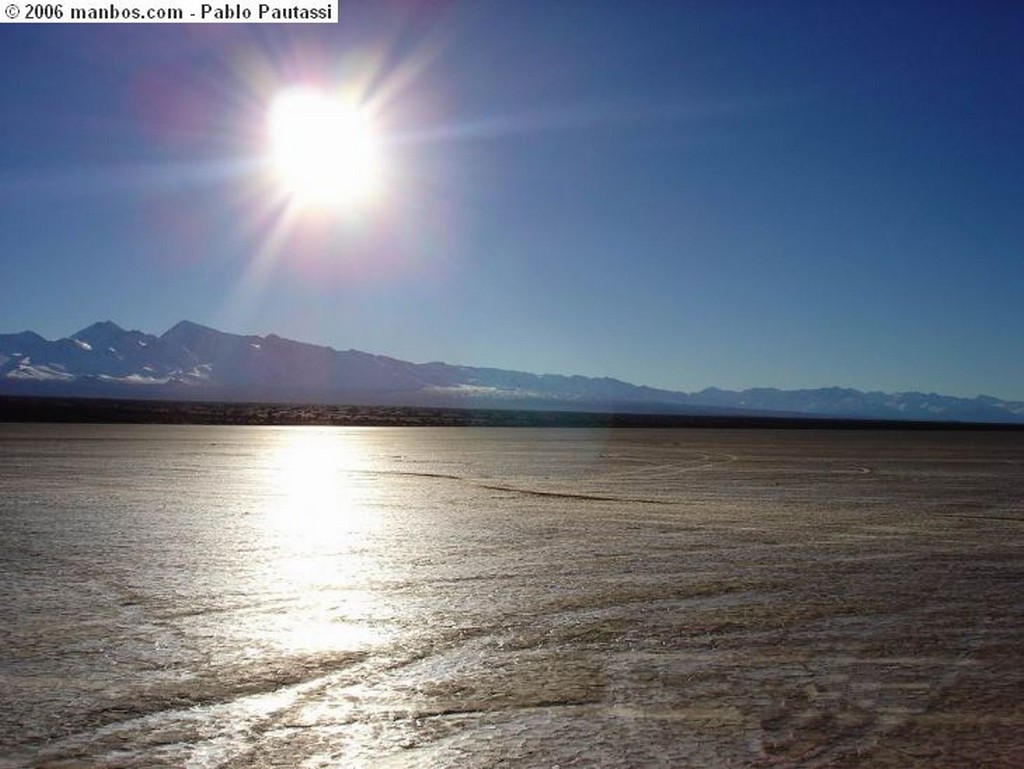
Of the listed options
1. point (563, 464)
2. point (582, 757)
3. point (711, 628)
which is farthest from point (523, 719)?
point (563, 464)

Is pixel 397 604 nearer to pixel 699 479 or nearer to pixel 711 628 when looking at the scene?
pixel 711 628

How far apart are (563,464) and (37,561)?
15.5m

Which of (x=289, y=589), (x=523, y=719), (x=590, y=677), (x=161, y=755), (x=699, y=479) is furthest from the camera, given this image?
(x=699, y=479)

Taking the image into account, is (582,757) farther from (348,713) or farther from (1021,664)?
(1021,664)

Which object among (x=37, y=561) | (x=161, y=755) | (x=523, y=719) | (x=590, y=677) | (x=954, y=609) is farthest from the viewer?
(x=37, y=561)

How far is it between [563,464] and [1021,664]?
17716mm

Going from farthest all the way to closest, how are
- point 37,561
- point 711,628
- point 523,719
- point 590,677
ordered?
1. point 37,561
2. point 711,628
3. point 590,677
4. point 523,719

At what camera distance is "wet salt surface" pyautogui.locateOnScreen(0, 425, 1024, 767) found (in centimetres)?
388

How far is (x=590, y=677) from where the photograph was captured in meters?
4.78

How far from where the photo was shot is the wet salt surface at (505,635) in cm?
388

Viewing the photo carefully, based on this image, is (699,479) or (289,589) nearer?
Result: (289,589)

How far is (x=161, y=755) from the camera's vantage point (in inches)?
144

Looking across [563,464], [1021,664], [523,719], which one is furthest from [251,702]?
[563,464]

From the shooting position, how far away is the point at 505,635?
223 inches
